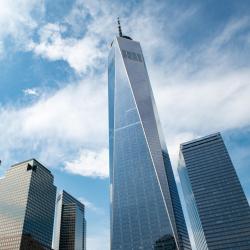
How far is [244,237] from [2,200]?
153 m

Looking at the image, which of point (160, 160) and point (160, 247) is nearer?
point (160, 247)

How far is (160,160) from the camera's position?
198m

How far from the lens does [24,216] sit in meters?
176

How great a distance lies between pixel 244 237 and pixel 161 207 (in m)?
59.1

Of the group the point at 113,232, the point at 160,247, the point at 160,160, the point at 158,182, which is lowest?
the point at 160,247

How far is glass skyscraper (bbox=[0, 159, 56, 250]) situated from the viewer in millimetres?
168000

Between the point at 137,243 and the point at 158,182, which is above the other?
the point at 158,182

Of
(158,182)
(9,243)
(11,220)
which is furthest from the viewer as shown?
(158,182)

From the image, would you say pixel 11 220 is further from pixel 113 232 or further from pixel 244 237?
pixel 244 237

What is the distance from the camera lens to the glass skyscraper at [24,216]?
6614 inches

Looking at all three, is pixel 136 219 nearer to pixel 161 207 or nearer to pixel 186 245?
pixel 161 207

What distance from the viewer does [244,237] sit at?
7864 inches

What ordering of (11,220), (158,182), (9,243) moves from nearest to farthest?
(9,243)
(11,220)
(158,182)

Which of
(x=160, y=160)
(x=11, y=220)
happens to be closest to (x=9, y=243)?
(x=11, y=220)
